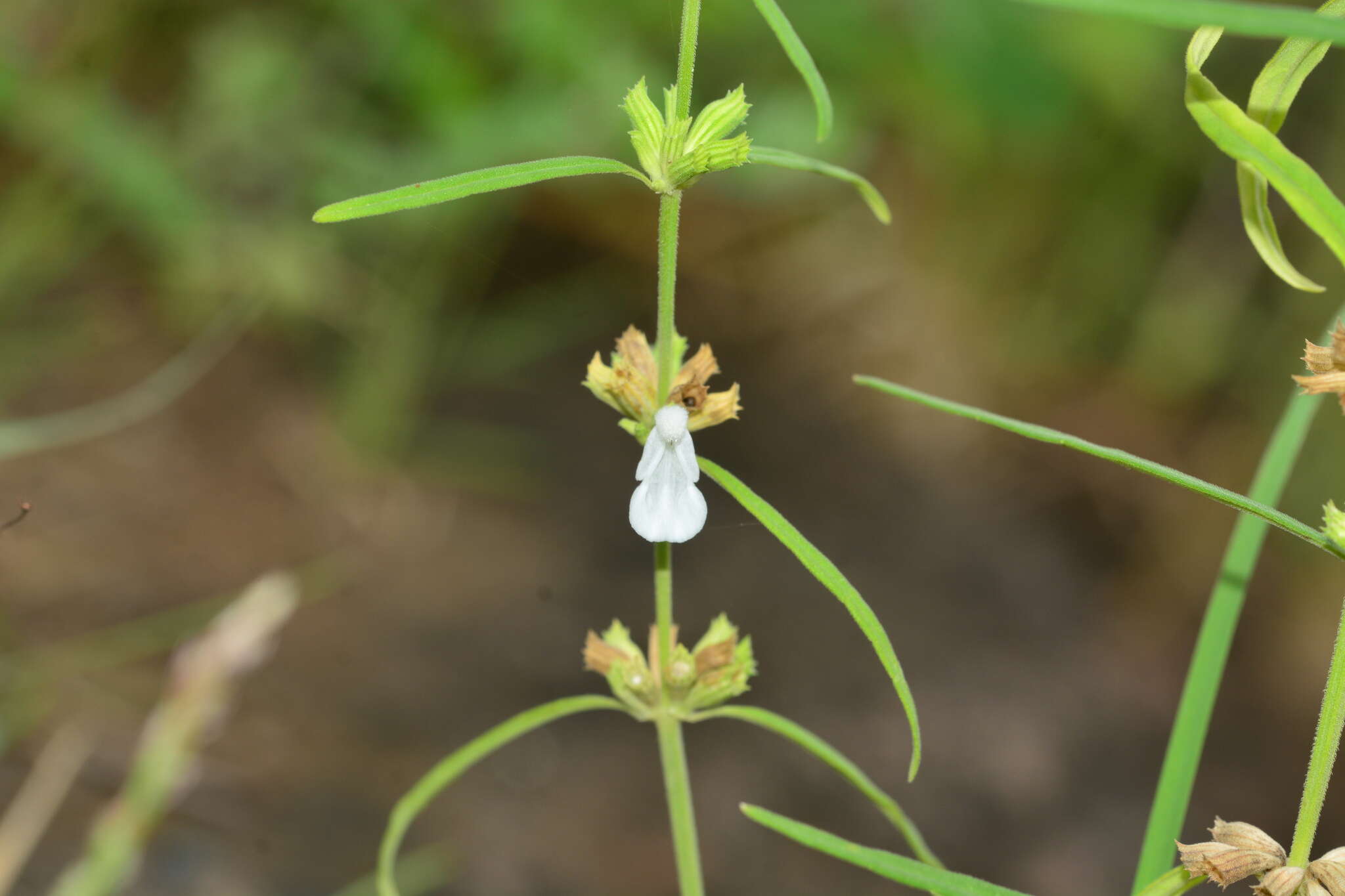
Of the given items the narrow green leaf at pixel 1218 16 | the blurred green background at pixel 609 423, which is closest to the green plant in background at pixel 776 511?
the narrow green leaf at pixel 1218 16

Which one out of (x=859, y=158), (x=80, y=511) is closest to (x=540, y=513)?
(x=80, y=511)

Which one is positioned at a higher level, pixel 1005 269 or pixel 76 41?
pixel 1005 269

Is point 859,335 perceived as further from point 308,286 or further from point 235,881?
point 235,881

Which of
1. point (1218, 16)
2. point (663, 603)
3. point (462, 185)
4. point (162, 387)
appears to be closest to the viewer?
point (1218, 16)

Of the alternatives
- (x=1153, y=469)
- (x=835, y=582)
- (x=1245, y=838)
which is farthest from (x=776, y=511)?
(x=1245, y=838)

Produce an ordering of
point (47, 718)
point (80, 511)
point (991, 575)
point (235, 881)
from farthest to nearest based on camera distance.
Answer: point (991, 575) → point (80, 511) → point (47, 718) → point (235, 881)

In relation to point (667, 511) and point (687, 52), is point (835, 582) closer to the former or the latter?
point (667, 511)

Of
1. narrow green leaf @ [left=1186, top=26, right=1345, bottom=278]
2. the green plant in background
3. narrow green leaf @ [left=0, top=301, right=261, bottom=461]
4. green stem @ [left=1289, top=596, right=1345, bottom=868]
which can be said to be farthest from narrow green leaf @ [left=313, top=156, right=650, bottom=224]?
narrow green leaf @ [left=0, top=301, right=261, bottom=461]

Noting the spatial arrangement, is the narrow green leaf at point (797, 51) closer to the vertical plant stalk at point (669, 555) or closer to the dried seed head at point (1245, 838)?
the vertical plant stalk at point (669, 555)
